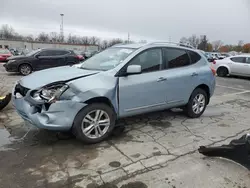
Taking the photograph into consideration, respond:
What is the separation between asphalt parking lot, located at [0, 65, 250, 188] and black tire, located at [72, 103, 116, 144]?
12cm

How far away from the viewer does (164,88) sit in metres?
4.57

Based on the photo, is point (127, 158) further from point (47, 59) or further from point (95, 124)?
point (47, 59)

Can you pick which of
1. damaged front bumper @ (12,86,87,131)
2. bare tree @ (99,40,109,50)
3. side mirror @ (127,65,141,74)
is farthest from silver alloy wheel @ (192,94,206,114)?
bare tree @ (99,40,109,50)

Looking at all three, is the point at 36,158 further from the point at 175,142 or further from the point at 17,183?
the point at 175,142

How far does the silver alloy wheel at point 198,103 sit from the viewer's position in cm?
534

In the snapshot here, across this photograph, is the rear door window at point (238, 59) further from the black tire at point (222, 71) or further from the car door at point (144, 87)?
the car door at point (144, 87)

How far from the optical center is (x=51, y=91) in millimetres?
3553

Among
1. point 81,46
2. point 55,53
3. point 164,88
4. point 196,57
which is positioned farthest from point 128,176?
point 81,46

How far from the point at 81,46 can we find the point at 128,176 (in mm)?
59959

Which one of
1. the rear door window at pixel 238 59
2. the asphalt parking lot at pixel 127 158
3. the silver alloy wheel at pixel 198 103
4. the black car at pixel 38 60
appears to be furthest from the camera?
the rear door window at pixel 238 59

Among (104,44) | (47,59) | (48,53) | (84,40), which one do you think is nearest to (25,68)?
(47,59)

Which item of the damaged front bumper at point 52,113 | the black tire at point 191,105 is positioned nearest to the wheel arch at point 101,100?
the damaged front bumper at point 52,113

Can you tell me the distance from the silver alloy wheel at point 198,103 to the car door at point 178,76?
0.32 m

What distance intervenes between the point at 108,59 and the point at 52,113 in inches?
64.0
